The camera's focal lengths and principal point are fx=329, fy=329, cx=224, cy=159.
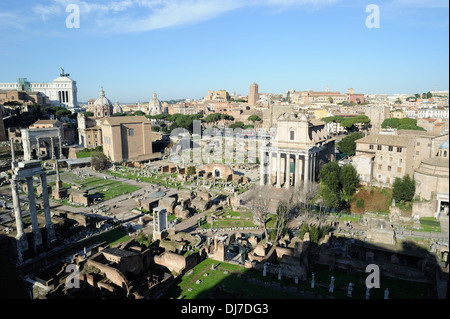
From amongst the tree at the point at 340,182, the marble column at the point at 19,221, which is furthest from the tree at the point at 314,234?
the marble column at the point at 19,221

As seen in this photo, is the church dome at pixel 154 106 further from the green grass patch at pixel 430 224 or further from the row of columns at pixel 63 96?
the green grass patch at pixel 430 224

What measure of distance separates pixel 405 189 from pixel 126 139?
45096mm

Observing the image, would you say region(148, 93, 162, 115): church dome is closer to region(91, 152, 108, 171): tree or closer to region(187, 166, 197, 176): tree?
region(91, 152, 108, 171): tree

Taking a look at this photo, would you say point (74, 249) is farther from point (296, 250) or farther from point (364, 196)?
point (364, 196)

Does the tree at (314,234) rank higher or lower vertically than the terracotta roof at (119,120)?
lower

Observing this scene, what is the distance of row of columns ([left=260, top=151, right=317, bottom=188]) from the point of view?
36.8 m

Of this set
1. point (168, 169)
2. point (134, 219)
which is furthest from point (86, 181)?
point (134, 219)

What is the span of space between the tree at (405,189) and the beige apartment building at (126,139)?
1637 inches

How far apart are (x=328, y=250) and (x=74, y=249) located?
17403 mm

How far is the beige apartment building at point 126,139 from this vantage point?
186 ft

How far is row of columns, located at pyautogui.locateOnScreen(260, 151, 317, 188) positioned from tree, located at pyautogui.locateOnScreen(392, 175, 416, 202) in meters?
8.64

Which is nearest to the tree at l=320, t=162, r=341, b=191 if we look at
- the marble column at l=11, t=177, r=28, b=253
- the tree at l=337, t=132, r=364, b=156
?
the tree at l=337, t=132, r=364, b=156

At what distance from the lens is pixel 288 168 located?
37.6 meters

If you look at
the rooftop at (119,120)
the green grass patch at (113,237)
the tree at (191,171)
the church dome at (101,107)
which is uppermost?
the church dome at (101,107)
